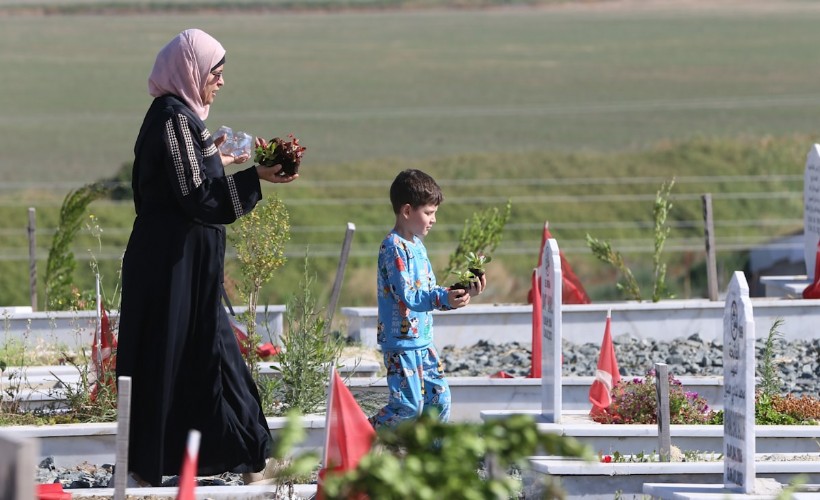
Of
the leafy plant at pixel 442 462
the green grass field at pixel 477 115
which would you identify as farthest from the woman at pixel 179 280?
the green grass field at pixel 477 115

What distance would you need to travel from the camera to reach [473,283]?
260 inches

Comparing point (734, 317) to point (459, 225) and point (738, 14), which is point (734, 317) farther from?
point (738, 14)

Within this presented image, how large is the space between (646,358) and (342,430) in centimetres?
605

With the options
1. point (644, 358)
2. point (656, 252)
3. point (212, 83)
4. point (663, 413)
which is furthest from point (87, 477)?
point (656, 252)

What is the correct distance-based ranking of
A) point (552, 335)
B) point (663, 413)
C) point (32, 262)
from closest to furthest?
1. point (663, 413)
2. point (552, 335)
3. point (32, 262)

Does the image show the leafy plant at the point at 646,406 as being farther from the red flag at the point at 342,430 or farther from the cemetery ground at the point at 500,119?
the cemetery ground at the point at 500,119

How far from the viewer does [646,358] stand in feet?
37.3

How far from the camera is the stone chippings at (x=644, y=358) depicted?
10812mm

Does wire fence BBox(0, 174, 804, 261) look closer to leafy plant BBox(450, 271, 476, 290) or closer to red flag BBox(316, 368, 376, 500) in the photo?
leafy plant BBox(450, 271, 476, 290)

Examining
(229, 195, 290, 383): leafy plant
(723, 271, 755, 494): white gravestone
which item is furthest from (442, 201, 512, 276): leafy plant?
(723, 271, 755, 494): white gravestone

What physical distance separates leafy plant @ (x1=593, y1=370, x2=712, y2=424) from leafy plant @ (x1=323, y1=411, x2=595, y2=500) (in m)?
4.18

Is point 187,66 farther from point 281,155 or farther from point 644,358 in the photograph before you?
point 644,358

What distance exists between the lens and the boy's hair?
6.74 m

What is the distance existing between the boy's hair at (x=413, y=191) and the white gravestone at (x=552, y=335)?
4.21 feet
